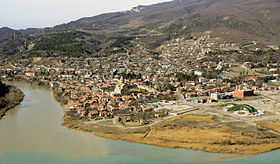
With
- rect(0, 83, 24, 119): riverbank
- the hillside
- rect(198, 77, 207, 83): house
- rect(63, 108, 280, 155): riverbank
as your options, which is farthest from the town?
the hillside

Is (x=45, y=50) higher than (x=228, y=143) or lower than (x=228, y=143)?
higher

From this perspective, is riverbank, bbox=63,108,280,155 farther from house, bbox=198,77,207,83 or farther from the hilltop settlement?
house, bbox=198,77,207,83

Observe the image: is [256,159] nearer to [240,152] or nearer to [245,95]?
[240,152]

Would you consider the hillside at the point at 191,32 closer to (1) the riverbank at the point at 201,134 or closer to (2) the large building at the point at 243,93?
(2) the large building at the point at 243,93

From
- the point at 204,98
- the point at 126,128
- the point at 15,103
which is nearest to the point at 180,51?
the point at 204,98

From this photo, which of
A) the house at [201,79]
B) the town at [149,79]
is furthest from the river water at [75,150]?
the house at [201,79]

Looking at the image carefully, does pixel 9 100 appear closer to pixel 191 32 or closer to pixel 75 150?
pixel 75 150

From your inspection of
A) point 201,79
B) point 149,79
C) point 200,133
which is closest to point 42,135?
point 200,133
